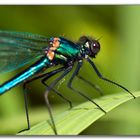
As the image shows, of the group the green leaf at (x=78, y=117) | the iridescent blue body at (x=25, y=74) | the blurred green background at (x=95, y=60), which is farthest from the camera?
the blurred green background at (x=95, y=60)

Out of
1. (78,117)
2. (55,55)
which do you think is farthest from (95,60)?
(78,117)

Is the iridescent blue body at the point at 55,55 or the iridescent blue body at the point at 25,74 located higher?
the iridescent blue body at the point at 55,55

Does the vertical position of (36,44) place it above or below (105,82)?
above

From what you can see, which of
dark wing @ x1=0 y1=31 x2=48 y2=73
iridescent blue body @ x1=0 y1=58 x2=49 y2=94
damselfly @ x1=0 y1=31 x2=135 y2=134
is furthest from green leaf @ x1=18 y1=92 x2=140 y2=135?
dark wing @ x1=0 y1=31 x2=48 y2=73

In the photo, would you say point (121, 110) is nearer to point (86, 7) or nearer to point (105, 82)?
point (105, 82)

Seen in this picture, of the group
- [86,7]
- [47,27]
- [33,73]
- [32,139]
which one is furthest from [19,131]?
[86,7]

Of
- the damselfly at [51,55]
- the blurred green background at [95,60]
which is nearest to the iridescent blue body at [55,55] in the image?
the damselfly at [51,55]

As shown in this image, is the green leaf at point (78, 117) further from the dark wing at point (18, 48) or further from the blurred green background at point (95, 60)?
the dark wing at point (18, 48)
